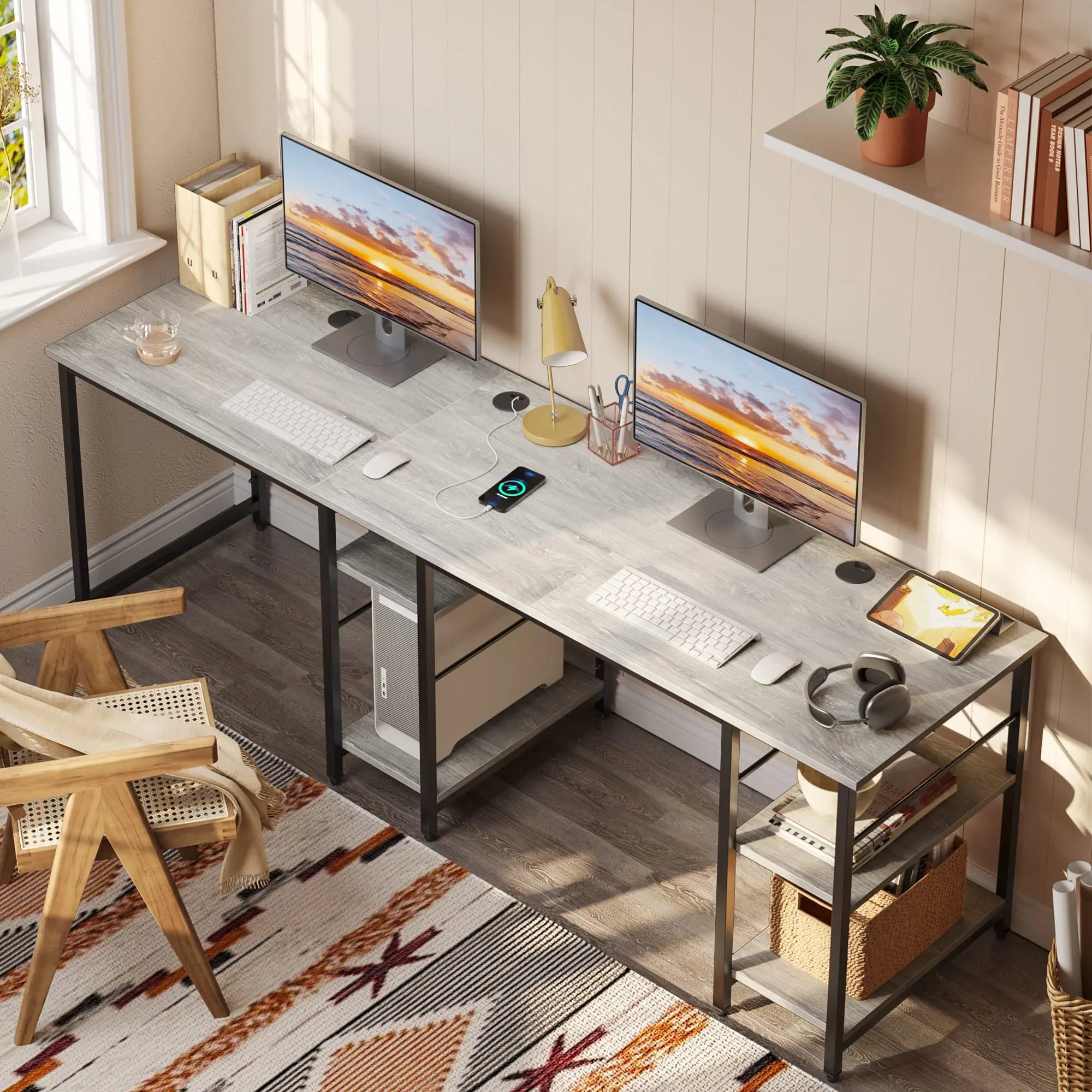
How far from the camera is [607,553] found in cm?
354

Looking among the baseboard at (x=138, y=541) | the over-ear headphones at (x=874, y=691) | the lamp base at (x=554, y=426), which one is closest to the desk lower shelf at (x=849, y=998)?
the over-ear headphones at (x=874, y=691)

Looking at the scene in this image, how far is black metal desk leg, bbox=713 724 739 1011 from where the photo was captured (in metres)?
3.21

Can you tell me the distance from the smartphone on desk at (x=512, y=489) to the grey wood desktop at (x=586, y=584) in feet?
0.09

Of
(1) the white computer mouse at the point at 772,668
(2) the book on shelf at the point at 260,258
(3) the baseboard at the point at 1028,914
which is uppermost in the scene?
(2) the book on shelf at the point at 260,258

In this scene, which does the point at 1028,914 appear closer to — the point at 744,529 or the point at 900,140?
the point at 744,529

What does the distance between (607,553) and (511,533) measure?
20 centimetres

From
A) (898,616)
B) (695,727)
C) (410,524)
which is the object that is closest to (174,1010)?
(410,524)

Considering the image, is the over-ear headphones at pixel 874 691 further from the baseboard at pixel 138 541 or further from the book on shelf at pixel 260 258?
the baseboard at pixel 138 541

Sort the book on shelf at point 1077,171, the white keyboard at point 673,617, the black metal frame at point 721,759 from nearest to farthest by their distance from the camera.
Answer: the book on shelf at point 1077,171 < the black metal frame at point 721,759 < the white keyboard at point 673,617

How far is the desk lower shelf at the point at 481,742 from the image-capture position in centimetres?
391

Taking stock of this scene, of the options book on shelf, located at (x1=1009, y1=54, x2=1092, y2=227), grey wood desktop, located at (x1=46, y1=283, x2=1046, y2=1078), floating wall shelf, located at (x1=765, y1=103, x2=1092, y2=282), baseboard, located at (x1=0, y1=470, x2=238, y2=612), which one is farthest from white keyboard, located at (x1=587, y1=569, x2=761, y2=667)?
baseboard, located at (x1=0, y1=470, x2=238, y2=612)

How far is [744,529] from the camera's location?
11.8ft

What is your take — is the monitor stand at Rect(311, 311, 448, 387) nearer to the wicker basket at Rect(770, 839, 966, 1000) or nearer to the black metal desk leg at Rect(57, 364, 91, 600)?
the black metal desk leg at Rect(57, 364, 91, 600)

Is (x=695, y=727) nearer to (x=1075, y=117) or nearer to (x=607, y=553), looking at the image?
(x=607, y=553)
